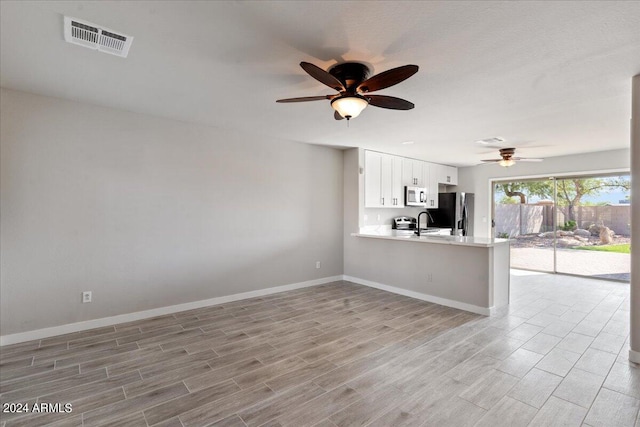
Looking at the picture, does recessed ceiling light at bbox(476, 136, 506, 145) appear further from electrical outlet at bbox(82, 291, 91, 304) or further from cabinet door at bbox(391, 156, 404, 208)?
electrical outlet at bbox(82, 291, 91, 304)

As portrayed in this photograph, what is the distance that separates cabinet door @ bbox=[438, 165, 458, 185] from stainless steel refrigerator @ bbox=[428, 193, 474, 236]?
1.52ft

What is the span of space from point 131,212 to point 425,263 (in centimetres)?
400

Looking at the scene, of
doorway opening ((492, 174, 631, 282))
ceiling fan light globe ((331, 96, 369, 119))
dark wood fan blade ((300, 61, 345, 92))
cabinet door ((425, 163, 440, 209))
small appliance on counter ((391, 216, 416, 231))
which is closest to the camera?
dark wood fan blade ((300, 61, 345, 92))

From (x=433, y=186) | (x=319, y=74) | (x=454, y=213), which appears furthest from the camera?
(x=433, y=186)

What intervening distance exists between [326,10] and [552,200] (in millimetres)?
6856

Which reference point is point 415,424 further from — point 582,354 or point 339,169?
point 339,169

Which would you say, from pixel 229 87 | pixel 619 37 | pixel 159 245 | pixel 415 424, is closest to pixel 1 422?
pixel 159 245

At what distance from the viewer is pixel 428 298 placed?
14.8ft

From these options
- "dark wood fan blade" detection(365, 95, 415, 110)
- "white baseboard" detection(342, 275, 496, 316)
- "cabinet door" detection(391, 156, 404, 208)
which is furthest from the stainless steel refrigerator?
"dark wood fan blade" detection(365, 95, 415, 110)

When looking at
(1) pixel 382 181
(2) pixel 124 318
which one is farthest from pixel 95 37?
(1) pixel 382 181

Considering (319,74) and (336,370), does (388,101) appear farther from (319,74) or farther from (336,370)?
(336,370)

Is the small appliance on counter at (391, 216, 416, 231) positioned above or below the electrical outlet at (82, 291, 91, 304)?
above

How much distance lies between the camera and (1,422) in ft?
6.29

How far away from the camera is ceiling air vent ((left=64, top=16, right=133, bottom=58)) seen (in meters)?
1.96
